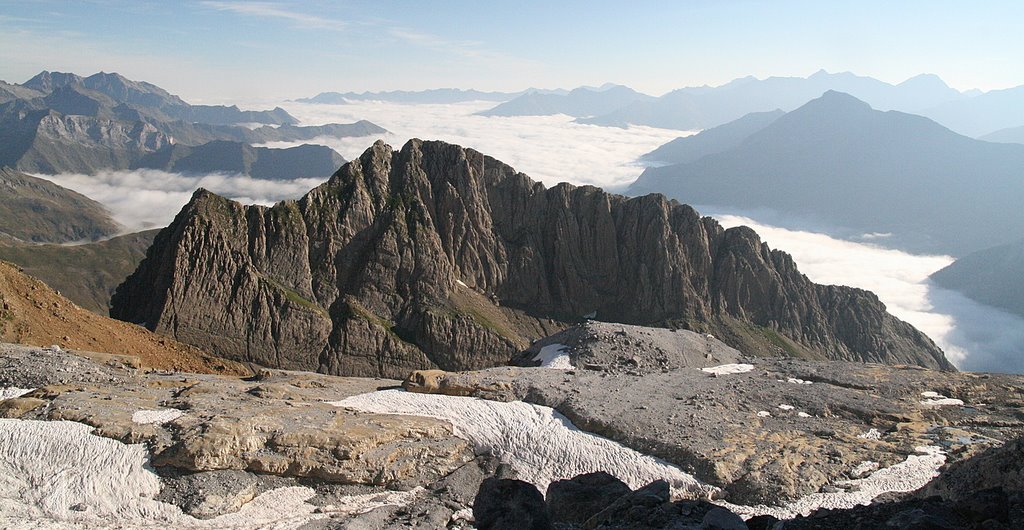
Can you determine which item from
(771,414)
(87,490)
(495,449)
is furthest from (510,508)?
(771,414)

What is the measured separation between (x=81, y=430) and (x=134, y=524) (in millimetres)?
6281

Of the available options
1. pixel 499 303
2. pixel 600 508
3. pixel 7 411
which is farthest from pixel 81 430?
pixel 499 303

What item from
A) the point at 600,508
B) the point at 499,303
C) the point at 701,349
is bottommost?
the point at 499,303

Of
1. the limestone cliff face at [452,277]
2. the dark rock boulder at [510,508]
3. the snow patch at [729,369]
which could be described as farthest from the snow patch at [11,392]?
the limestone cliff face at [452,277]

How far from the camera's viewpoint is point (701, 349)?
67250mm

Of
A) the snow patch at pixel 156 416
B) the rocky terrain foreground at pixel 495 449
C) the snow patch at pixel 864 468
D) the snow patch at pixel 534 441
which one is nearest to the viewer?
the rocky terrain foreground at pixel 495 449

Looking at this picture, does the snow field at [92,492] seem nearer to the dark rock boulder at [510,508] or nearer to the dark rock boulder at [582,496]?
the dark rock boulder at [582,496]

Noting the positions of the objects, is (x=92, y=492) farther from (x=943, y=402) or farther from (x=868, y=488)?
(x=943, y=402)

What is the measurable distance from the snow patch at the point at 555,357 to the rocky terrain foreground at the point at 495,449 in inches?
332

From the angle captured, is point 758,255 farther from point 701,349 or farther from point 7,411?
point 7,411

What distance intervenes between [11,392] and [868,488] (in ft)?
148

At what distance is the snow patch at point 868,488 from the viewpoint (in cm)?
3080

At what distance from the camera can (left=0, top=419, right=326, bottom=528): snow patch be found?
2598 centimetres

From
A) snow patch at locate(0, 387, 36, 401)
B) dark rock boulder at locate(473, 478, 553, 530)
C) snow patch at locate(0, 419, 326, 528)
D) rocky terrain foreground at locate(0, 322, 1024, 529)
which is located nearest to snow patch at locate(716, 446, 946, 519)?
rocky terrain foreground at locate(0, 322, 1024, 529)
